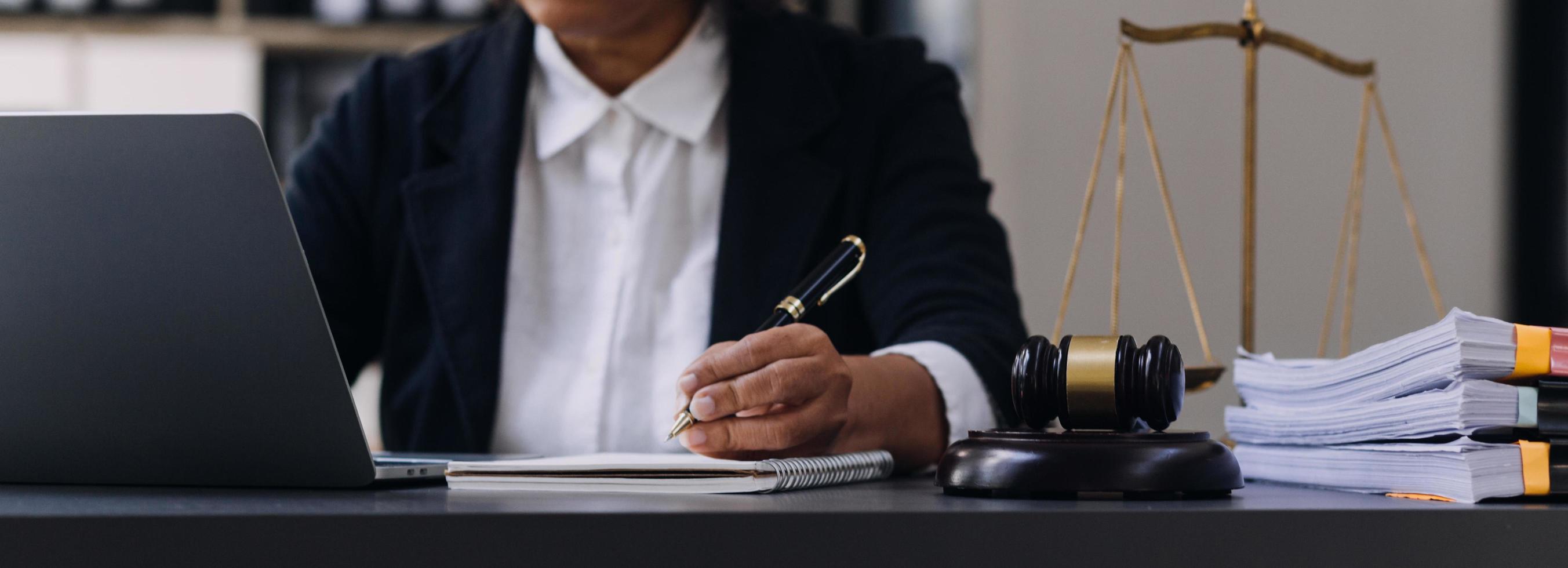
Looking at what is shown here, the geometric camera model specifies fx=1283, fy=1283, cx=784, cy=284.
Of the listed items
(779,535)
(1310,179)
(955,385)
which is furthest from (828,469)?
(1310,179)

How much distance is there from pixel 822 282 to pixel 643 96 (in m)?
0.64

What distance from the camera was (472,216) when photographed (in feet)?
4.16

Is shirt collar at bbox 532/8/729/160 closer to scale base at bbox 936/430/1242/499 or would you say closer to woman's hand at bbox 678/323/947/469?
woman's hand at bbox 678/323/947/469

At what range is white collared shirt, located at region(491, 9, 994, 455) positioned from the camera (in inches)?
49.9

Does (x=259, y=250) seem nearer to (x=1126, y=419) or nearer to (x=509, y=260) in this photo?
(x=1126, y=419)

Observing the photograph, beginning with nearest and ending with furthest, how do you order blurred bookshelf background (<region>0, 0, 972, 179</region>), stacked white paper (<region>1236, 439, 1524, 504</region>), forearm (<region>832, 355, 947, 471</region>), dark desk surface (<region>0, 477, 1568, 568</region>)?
dark desk surface (<region>0, 477, 1568, 568</region>) < stacked white paper (<region>1236, 439, 1524, 504</region>) < forearm (<region>832, 355, 947, 471</region>) < blurred bookshelf background (<region>0, 0, 972, 179</region>)

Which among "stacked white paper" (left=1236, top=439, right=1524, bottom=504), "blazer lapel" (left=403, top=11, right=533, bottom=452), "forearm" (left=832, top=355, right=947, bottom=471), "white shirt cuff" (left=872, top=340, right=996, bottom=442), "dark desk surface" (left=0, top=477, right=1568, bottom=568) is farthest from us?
"blazer lapel" (left=403, top=11, right=533, bottom=452)

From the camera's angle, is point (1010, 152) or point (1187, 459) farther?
point (1010, 152)

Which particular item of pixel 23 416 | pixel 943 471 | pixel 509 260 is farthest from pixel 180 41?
pixel 943 471

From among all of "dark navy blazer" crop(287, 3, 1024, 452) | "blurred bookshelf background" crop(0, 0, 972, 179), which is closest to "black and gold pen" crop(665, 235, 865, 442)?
"dark navy blazer" crop(287, 3, 1024, 452)

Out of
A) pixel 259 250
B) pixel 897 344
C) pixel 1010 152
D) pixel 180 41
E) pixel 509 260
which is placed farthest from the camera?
pixel 180 41

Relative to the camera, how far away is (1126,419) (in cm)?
57

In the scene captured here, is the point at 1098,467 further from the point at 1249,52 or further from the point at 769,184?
the point at 769,184

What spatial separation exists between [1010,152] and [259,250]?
1.46 meters
